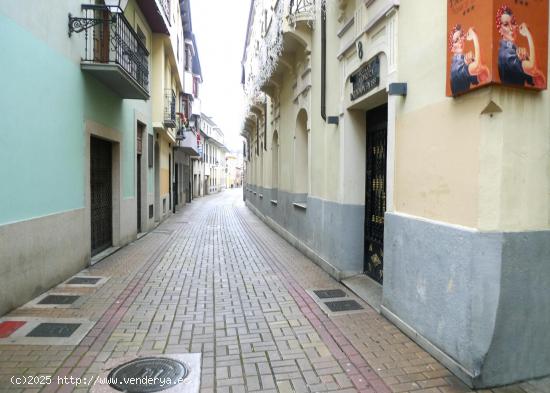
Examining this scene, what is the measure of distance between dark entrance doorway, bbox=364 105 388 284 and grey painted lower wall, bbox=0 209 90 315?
503 centimetres

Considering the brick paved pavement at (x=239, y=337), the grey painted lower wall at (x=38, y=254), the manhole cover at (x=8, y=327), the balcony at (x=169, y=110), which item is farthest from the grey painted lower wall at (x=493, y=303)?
the balcony at (x=169, y=110)

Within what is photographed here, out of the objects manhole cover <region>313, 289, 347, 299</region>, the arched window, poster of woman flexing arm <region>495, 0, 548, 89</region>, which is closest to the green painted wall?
manhole cover <region>313, 289, 347, 299</region>

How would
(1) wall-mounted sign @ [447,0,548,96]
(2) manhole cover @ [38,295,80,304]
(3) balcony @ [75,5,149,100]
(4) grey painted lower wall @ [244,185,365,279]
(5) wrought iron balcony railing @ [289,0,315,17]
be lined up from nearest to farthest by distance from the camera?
(1) wall-mounted sign @ [447,0,548,96], (2) manhole cover @ [38,295,80,304], (4) grey painted lower wall @ [244,185,365,279], (3) balcony @ [75,5,149,100], (5) wrought iron balcony railing @ [289,0,315,17]

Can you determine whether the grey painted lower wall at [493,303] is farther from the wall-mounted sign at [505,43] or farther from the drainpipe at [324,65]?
the drainpipe at [324,65]

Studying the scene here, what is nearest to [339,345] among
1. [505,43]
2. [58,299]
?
[505,43]

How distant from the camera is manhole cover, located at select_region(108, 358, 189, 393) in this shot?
3.43 metres

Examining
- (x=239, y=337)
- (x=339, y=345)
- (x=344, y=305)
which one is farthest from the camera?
(x=344, y=305)

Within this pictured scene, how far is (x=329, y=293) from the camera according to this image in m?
6.27

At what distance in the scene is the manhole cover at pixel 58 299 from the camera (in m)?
5.70

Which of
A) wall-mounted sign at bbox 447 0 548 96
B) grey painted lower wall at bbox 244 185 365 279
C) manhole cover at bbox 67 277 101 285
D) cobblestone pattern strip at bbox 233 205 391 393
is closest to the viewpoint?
wall-mounted sign at bbox 447 0 548 96

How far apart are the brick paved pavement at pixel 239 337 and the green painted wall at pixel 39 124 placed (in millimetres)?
1497

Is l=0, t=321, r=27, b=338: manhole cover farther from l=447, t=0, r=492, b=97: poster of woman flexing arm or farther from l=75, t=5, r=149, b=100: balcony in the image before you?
l=447, t=0, r=492, b=97: poster of woman flexing arm

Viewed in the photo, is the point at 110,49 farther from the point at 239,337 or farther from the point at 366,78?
the point at 239,337

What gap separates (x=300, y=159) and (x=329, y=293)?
5.19 metres
